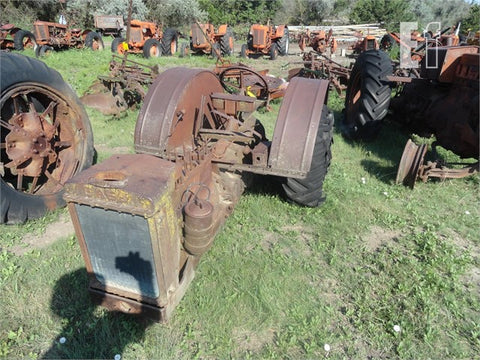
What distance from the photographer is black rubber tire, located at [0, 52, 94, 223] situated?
3.14 metres

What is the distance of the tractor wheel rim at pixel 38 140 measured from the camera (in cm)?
330

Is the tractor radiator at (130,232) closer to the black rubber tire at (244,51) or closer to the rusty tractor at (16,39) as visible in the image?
the rusty tractor at (16,39)

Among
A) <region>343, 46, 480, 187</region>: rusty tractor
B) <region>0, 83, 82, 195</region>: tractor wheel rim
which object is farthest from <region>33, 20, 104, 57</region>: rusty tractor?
<region>343, 46, 480, 187</region>: rusty tractor

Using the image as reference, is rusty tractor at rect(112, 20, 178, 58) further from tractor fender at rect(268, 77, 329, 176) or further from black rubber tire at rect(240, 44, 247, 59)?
tractor fender at rect(268, 77, 329, 176)

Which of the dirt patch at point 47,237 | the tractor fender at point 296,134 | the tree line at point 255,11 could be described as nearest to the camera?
the tractor fender at point 296,134

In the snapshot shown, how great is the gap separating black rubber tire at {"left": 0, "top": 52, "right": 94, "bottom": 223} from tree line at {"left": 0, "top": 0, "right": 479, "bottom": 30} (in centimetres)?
2099

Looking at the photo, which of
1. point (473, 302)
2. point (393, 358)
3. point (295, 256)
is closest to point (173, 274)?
point (295, 256)

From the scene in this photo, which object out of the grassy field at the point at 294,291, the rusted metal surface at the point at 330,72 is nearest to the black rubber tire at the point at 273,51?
the rusted metal surface at the point at 330,72

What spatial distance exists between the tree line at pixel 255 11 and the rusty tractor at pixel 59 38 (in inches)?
315

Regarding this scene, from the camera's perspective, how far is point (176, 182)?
2.31m

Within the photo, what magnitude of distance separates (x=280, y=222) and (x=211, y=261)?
927 mm

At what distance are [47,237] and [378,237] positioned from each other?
10.7 feet

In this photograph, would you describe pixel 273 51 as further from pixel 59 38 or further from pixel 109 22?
pixel 59 38

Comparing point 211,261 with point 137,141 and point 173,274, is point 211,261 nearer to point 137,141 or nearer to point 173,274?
point 173,274
